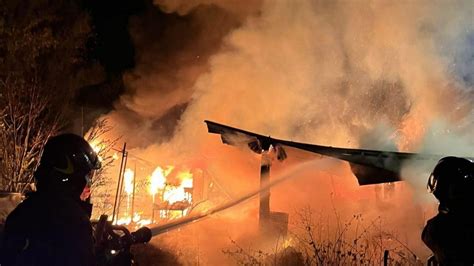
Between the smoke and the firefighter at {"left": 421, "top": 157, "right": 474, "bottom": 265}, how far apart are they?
817 cm

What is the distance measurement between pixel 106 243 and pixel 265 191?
245 inches

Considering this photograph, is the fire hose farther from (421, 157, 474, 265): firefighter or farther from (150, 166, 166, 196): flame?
(150, 166, 166, 196): flame

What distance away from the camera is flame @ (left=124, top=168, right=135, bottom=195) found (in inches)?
680

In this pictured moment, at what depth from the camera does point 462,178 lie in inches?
128

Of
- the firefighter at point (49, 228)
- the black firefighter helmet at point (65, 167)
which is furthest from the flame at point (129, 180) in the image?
the firefighter at point (49, 228)

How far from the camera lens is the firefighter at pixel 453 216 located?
3053mm

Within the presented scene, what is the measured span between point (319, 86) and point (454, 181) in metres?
14.3

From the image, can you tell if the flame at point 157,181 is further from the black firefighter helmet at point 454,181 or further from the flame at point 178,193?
the black firefighter helmet at point 454,181

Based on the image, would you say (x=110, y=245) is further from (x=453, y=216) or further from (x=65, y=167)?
(x=453, y=216)

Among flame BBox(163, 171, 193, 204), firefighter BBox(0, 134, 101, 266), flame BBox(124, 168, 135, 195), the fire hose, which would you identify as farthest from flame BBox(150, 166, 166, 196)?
firefighter BBox(0, 134, 101, 266)

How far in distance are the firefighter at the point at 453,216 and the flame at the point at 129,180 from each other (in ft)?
49.0

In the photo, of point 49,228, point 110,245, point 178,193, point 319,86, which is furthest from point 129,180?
point 49,228

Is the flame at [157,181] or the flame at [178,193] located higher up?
the flame at [157,181]

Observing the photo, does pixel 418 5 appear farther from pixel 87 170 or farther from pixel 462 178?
pixel 87 170
